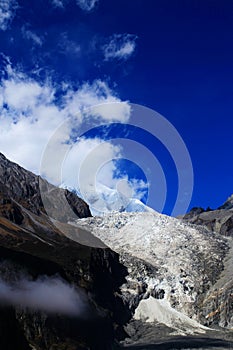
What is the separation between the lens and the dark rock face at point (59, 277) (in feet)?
348

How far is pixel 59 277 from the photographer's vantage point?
13588 cm

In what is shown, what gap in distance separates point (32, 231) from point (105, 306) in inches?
2007

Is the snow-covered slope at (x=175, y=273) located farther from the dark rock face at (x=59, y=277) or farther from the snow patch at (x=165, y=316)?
the dark rock face at (x=59, y=277)

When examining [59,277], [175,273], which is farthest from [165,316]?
[59,277]

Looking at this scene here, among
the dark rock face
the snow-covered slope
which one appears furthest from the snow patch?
the dark rock face

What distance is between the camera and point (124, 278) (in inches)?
6993

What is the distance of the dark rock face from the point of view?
106062 mm

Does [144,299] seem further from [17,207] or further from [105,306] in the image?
[17,207]

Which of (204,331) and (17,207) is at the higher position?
(17,207)

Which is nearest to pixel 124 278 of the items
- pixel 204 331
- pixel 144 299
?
pixel 144 299

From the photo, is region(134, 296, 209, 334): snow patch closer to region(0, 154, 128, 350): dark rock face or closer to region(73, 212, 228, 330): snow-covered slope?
region(73, 212, 228, 330): snow-covered slope

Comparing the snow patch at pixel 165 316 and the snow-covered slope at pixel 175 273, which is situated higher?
the snow-covered slope at pixel 175 273

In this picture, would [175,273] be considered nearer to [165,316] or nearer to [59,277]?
[165,316]

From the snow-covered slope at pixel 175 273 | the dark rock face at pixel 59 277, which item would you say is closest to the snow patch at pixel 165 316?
the snow-covered slope at pixel 175 273
